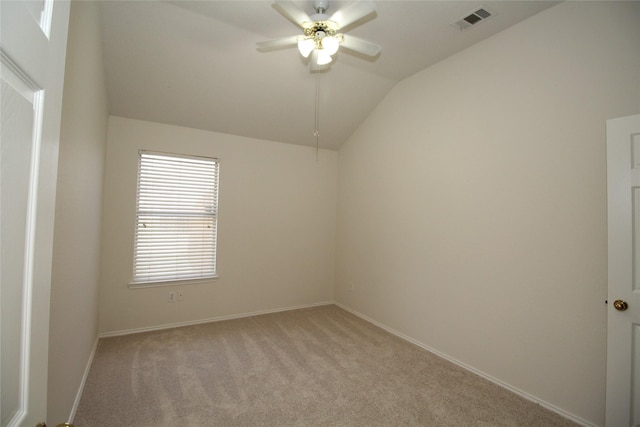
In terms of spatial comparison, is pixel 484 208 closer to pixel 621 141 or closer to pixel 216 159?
pixel 621 141

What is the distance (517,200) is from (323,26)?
6.84 feet

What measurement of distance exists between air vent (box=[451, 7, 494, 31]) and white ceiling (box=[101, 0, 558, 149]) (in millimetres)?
52

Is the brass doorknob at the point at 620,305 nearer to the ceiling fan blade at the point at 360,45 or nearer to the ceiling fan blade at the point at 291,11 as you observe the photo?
the ceiling fan blade at the point at 360,45

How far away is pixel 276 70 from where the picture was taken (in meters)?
3.22

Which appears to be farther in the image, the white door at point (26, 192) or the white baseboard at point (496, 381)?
the white baseboard at point (496, 381)

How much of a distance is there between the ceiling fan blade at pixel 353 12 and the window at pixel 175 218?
2.59m

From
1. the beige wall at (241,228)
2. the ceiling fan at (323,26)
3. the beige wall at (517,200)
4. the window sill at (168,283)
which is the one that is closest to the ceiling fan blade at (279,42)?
the ceiling fan at (323,26)

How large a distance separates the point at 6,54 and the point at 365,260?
3946mm

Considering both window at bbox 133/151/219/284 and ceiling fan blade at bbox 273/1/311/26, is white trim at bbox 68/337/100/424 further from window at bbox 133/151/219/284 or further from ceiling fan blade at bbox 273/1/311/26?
ceiling fan blade at bbox 273/1/311/26

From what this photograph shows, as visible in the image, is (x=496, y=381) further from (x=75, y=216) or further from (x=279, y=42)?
(x=75, y=216)

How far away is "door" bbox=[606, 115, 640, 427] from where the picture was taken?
5.70 ft

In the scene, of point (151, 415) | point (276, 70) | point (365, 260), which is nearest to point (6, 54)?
point (151, 415)

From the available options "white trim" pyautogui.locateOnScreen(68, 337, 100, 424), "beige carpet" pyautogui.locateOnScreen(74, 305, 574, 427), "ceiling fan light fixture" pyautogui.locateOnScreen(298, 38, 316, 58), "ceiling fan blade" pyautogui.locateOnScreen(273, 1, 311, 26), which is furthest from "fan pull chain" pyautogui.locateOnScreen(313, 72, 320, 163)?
"white trim" pyautogui.locateOnScreen(68, 337, 100, 424)

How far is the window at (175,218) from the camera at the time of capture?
351cm
